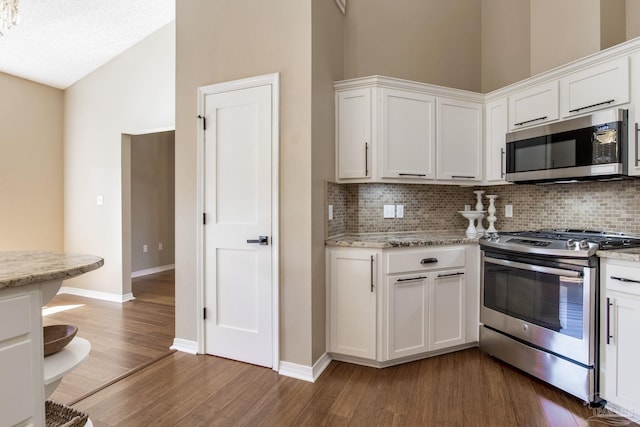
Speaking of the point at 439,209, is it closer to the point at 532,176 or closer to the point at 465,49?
the point at 532,176

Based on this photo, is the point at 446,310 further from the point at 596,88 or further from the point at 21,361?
the point at 21,361

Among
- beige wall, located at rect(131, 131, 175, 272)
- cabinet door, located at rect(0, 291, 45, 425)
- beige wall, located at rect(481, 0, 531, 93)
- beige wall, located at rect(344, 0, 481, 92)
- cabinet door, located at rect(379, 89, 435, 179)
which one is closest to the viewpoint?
cabinet door, located at rect(0, 291, 45, 425)

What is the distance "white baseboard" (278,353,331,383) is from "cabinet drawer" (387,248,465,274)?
851 millimetres

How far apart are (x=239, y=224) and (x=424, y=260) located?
1440mm

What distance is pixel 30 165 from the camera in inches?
166

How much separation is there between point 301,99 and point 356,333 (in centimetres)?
176

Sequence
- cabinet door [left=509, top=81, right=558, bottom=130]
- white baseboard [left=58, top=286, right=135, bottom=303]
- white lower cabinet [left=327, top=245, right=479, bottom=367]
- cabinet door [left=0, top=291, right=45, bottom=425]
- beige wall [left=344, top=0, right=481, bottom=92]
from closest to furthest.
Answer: cabinet door [left=0, top=291, right=45, bottom=425]
white lower cabinet [left=327, top=245, right=479, bottom=367]
cabinet door [left=509, top=81, right=558, bottom=130]
beige wall [left=344, top=0, right=481, bottom=92]
white baseboard [left=58, top=286, right=135, bottom=303]

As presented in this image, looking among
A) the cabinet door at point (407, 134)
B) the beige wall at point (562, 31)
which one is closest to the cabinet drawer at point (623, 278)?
the cabinet door at point (407, 134)

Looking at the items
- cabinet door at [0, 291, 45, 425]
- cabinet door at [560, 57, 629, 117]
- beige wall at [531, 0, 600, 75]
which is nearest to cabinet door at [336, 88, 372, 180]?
cabinet door at [560, 57, 629, 117]

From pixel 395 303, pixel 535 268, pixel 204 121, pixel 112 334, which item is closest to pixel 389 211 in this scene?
pixel 395 303

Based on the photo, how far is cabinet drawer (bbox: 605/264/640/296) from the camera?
1.82 m

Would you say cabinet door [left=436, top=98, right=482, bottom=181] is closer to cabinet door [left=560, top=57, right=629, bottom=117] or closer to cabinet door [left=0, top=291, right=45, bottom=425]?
cabinet door [left=560, top=57, right=629, bottom=117]

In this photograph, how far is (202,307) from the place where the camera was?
272cm

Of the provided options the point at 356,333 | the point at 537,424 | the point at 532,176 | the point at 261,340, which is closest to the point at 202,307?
the point at 261,340
